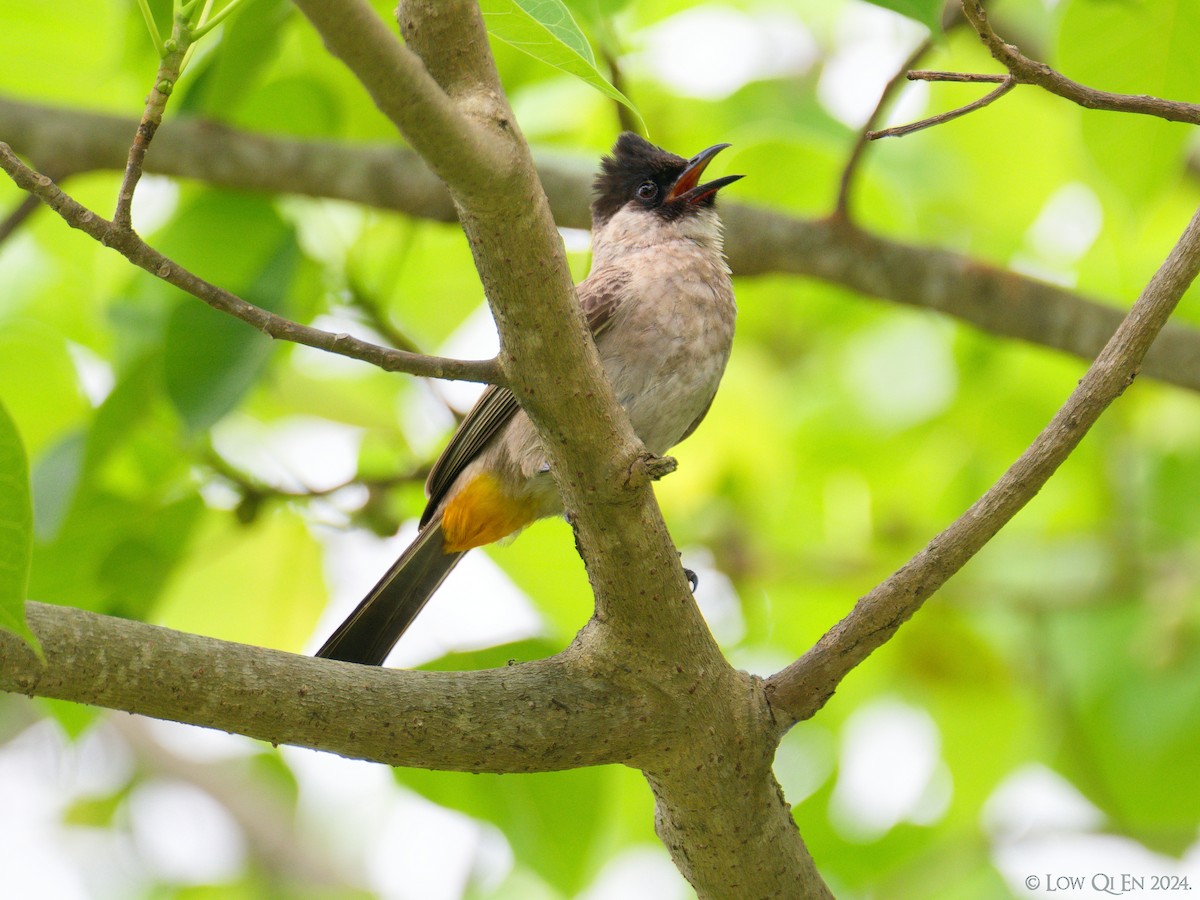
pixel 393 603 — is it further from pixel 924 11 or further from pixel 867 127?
pixel 924 11

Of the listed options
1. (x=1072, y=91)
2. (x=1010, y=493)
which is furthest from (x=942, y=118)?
(x=1010, y=493)

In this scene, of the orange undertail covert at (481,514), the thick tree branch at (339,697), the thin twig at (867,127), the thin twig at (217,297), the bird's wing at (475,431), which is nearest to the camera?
the thin twig at (217,297)

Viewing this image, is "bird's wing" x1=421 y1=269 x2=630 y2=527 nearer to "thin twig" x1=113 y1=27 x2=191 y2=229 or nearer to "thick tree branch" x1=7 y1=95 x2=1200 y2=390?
"thick tree branch" x1=7 y1=95 x2=1200 y2=390

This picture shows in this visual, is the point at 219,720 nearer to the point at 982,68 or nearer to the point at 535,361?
the point at 535,361

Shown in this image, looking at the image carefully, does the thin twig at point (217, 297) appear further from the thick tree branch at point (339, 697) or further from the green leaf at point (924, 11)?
the green leaf at point (924, 11)

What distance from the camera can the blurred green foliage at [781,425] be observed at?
9.16ft

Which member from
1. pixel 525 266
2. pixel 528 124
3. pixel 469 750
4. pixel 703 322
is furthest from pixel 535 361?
pixel 528 124

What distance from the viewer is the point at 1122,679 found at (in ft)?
12.3

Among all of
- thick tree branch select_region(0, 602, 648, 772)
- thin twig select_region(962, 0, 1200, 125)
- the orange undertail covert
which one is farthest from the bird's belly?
thin twig select_region(962, 0, 1200, 125)

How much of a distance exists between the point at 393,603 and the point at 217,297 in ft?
5.05

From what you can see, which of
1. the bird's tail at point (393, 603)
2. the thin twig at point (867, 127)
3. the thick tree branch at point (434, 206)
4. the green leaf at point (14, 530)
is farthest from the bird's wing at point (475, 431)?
the green leaf at point (14, 530)

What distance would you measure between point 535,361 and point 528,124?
8.25 ft

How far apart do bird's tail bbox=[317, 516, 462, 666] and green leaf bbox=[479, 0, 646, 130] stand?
1.57m

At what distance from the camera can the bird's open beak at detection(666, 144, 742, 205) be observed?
3.35 m
